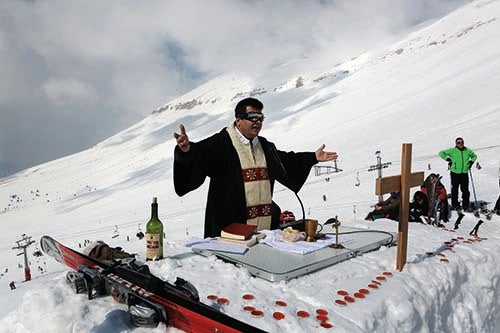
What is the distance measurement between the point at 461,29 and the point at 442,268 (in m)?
118

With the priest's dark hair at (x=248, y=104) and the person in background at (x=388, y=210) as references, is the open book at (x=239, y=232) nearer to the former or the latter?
the priest's dark hair at (x=248, y=104)

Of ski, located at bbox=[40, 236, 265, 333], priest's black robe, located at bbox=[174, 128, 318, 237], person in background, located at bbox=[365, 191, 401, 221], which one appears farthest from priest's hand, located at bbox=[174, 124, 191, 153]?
person in background, located at bbox=[365, 191, 401, 221]

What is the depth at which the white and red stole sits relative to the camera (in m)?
4.33

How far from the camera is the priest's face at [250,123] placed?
13.8ft

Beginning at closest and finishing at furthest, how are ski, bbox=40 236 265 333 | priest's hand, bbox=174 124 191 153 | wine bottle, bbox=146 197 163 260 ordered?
ski, bbox=40 236 265 333
wine bottle, bbox=146 197 163 260
priest's hand, bbox=174 124 191 153

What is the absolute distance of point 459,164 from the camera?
1012 cm

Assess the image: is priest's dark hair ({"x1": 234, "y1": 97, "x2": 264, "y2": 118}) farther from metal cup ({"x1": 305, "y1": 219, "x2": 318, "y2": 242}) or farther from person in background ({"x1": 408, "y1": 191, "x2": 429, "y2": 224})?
person in background ({"x1": 408, "y1": 191, "x2": 429, "y2": 224})

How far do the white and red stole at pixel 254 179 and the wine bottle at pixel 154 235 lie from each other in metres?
1.29

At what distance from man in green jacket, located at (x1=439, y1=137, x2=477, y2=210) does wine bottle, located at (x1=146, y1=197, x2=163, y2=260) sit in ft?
29.6

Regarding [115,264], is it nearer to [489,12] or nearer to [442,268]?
[442,268]

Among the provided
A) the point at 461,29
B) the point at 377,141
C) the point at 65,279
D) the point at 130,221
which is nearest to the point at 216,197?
the point at 65,279

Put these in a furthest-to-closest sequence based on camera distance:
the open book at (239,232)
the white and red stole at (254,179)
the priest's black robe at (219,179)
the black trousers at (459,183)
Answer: the black trousers at (459,183), the white and red stole at (254,179), the priest's black robe at (219,179), the open book at (239,232)

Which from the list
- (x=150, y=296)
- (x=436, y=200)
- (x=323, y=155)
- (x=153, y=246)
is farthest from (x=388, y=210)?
(x=150, y=296)

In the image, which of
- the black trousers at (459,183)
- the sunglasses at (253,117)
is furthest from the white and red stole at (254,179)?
the black trousers at (459,183)
